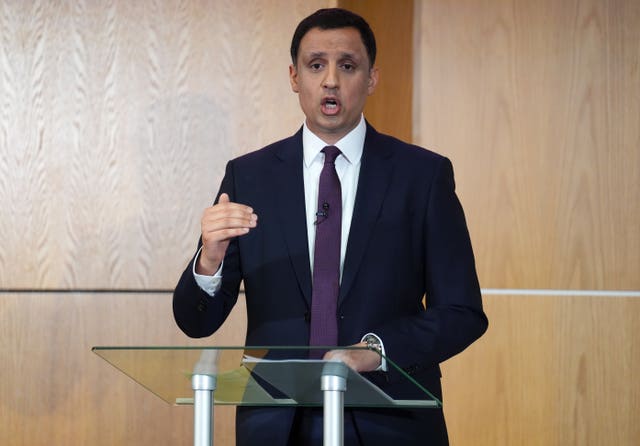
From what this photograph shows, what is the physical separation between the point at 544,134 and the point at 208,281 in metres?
1.94

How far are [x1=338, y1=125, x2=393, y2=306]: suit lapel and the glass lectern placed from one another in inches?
23.8

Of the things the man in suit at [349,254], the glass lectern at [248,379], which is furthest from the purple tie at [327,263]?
the glass lectern at [248,379]

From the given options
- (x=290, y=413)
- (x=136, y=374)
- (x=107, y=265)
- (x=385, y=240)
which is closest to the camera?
(x=136, y=374)

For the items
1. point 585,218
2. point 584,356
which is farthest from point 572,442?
point 585,218

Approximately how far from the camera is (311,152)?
2.63 metres

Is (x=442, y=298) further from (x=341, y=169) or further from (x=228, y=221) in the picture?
(x=228, y=221)

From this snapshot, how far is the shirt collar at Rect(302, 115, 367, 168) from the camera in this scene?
2.62 metres

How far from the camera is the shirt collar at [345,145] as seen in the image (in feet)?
8.59

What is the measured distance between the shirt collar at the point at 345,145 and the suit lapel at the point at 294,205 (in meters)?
0.02

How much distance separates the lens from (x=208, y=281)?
2.44 meters

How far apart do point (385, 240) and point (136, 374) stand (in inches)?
36.4

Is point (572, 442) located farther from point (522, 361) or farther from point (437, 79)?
point (437, 79)

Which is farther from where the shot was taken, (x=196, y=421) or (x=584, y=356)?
(x=584, y=356)

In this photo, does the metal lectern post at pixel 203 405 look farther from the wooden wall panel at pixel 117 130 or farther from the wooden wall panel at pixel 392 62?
the wooden wall panel at pixel 392 62
